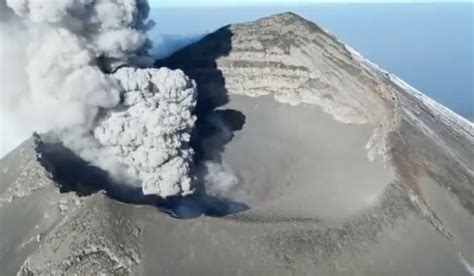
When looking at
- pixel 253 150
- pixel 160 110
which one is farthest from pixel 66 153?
pixel 253 150

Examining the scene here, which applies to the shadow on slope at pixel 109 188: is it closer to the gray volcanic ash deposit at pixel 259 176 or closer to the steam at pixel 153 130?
the gray volcanic ash deposit at pixel 259 176

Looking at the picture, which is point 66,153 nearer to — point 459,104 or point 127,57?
point 127,57

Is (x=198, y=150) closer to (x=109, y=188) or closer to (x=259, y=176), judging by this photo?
(x=259, y=176)

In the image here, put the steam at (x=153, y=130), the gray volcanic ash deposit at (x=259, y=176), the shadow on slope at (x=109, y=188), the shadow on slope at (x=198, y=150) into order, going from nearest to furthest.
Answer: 1. the gray volcanic ash deposit at (x=259, y=176)
2. the shadow on slope at (x=109, y=188)
3. the shadow on slope at (x=198, y=150)
4. the steam at (x=153, y=130)

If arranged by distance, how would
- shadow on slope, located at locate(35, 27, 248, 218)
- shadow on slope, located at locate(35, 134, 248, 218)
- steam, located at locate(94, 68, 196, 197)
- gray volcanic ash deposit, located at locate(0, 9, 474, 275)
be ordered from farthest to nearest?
steam, located at locate(94, 68, 196, 197) → shadow on slope, located at locate(35, 27, 248, 218) → shadow on slope, located at locate(35, 134, 248, 218) → gray volcanic ash deposit, located at locate(0, 9, 474, 275)

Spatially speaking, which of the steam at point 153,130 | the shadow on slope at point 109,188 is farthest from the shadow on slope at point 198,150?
the steam at point 153,130

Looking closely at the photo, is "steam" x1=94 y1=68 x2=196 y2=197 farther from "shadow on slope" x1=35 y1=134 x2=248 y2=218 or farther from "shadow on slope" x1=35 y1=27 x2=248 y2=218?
"shadow on slope" x1=35 y1=27 x2=248 y2=218

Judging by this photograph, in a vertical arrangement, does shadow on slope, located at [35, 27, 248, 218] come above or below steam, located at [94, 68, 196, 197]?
below

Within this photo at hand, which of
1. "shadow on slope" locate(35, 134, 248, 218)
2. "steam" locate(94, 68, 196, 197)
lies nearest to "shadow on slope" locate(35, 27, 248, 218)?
"shadow on slope" locate(35, 134, 248, 218)
